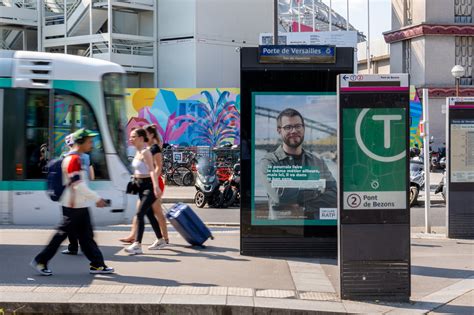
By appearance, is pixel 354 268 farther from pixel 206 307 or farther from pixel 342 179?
pixel 206 307

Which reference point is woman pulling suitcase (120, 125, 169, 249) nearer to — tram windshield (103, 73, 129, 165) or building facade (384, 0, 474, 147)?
tram windshield (103, 73, 129, 165)

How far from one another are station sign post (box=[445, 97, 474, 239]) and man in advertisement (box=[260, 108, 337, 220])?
370 cm

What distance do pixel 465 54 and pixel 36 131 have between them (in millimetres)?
33940

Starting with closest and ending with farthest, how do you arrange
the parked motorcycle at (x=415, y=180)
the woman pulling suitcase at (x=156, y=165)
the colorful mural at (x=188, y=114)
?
the woman pulling suitcase at (x=156, y=165) → the parked motorcycle at (x=415, y=180) → the colorful mural at (x=188, y=114)

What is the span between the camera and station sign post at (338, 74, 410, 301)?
24.9 feet

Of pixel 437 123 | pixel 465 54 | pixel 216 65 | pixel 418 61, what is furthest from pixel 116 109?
pixel 216 65

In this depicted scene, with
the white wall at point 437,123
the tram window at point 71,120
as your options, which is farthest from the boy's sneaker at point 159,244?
the white wall at point 437,123

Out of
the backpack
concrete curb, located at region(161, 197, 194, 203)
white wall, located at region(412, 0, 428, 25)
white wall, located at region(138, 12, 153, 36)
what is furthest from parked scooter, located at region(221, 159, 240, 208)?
white wall, located at region(138, 12, 153, 36)

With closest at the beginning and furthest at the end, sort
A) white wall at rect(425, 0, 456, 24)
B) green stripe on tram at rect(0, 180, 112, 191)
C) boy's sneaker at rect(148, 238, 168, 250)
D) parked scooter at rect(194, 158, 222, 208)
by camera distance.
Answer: boy's sneaker at rect(148, 238, 168, 250), green stripe on tram at rect(0, 180, 112, 191), parked scooter at rect(194, 158, 222, 208), white wall at rect(425, 0, 456, 24)

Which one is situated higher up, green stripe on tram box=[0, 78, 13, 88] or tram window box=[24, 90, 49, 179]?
green stripe on tram box=[0, 78, 13, 88]

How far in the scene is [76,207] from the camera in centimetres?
823

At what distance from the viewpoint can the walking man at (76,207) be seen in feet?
26.7

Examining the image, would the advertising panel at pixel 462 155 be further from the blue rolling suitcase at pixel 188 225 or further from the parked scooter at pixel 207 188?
the parked scooter at pixel 207 188

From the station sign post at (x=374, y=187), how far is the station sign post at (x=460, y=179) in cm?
523
